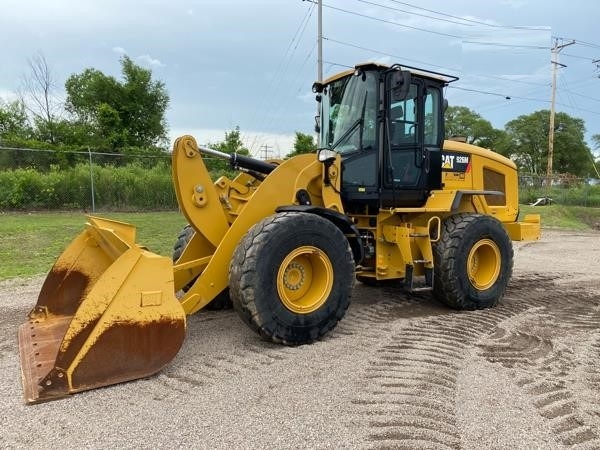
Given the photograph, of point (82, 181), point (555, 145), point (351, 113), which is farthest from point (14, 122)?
point (555, 145)

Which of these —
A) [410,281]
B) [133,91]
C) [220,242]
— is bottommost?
[410,281]

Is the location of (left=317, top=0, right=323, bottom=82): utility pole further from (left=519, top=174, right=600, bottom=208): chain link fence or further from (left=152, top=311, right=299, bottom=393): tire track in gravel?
(left=152, top=311, right=299, bottom=393): tire track in gravel

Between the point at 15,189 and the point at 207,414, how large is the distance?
16142mm

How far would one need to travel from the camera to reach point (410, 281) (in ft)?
18.2

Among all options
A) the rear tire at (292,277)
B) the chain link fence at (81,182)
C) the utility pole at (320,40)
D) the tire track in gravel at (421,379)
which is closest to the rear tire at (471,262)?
the tire track in gravel at (421,379)

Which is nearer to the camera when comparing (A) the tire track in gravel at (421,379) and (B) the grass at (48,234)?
(A) the tire track in gravel at (421,379)

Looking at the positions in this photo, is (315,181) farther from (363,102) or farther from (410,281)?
(410,281)

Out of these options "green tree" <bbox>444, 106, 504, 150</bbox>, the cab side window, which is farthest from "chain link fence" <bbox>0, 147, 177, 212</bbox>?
"green tree" <bbox>444, 106, 504, 150</bbox>

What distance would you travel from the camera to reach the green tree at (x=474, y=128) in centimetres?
6325

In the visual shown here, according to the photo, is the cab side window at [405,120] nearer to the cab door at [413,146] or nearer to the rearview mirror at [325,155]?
the cab door at [413,146]

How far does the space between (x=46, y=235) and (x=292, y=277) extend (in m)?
9.03

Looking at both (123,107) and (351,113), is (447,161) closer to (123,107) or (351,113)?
(351,113)

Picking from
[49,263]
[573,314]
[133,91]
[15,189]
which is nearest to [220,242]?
[573,314]

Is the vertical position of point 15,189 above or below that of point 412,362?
above
